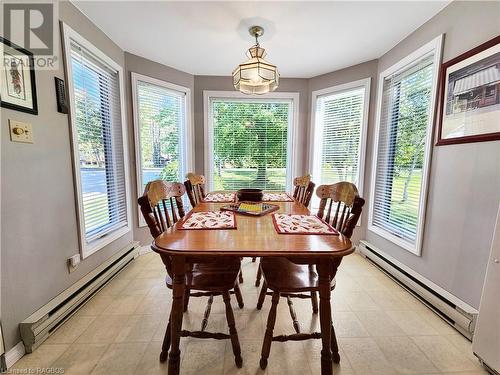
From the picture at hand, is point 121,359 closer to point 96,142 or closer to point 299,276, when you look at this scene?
point 299,276

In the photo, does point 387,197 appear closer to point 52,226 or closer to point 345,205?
point 345,205

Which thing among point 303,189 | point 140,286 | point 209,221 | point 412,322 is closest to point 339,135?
point 303,189

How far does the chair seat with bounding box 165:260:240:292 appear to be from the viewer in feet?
4.02

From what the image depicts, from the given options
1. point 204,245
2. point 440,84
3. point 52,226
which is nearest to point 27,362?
point 52,226

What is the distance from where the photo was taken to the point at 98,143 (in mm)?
2166

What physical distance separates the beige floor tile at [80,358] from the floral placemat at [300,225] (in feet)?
4.40

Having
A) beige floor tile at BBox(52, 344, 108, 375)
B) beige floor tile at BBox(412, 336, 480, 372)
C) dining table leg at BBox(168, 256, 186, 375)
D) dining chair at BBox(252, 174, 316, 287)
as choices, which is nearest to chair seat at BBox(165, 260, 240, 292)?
dining table leg at BBox(168, 256, 186, 375)

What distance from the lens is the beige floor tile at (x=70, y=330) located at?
1452 mm

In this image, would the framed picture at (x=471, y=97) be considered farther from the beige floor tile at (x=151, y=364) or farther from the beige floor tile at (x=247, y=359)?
the beige floor tile at (x=151, y=364)

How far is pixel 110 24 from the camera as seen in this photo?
201 cm

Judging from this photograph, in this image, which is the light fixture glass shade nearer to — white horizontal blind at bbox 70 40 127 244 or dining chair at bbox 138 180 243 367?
dining chair at bbox 138 180 243 367


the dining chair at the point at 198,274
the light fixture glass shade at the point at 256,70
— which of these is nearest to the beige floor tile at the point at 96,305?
the dining chair at the point at 198,274

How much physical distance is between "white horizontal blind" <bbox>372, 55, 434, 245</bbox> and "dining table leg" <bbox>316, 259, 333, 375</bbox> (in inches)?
61.1

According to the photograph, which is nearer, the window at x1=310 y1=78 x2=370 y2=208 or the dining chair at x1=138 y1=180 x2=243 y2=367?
the dining chair at x1=138 y1=180 x2=243 y2=367
